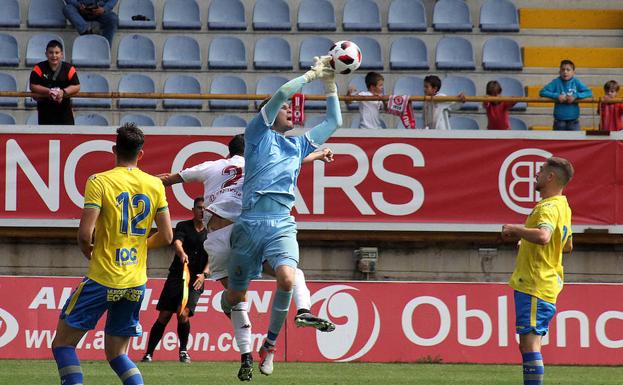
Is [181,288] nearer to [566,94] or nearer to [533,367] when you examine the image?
[533,367]

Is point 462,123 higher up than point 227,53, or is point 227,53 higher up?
point 227,53


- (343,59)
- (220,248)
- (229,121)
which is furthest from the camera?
(229,121)

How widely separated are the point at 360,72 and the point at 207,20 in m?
2.74

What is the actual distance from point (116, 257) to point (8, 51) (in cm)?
1274

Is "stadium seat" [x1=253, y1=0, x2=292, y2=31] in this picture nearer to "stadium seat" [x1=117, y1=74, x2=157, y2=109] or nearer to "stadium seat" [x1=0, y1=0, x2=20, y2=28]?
"stadium seat" [x1=117, y1=74, x2=157, y2=109]

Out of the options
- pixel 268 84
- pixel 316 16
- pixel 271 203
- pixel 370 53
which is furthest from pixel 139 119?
pixel 271 203

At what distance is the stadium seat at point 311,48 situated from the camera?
1953 cm

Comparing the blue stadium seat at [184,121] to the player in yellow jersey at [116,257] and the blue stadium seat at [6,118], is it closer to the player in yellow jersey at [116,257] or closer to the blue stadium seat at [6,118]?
the blue stadium seat at [6,118]

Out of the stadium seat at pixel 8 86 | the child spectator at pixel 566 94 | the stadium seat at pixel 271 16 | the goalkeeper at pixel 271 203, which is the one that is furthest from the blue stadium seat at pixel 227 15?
the goalkeeper at pixel 271 203

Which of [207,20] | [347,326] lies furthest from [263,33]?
[347,326]

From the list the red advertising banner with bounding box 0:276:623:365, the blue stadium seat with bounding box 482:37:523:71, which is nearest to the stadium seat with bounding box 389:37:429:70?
the blue stadium seat with bounding box 482:37:523:71

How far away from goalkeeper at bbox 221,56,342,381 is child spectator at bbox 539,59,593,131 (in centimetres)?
820

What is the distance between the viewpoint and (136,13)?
20203 mm

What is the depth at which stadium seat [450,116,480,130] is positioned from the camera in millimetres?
18406
